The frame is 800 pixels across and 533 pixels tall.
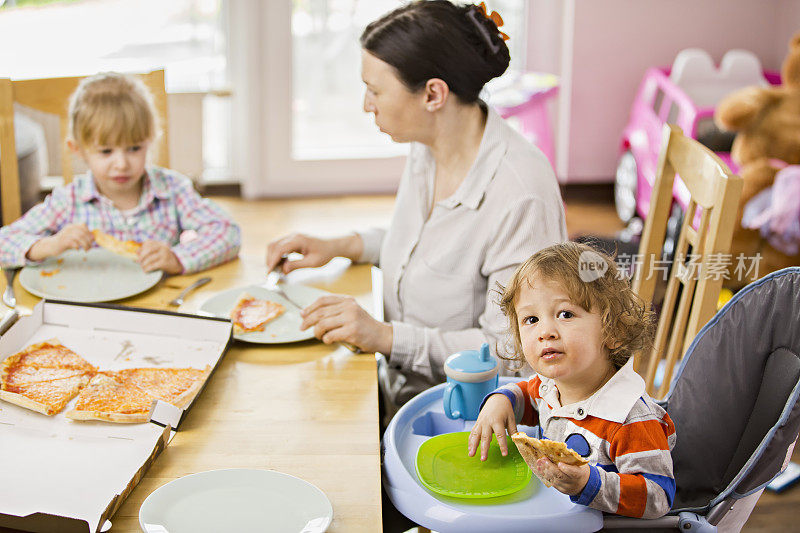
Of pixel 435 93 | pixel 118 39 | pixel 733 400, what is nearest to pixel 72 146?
pixel 435 93

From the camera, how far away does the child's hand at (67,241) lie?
1589 millimetres

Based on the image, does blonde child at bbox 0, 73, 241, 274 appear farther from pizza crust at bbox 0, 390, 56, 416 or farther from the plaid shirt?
pizza crust at bbox 0, 390, 56, 416

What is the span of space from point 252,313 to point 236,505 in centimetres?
55

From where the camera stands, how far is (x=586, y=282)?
1.09 metres

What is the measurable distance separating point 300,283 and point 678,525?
87 cm

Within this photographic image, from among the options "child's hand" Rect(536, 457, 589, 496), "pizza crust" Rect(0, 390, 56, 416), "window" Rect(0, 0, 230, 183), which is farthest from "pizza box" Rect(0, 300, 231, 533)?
"window" Rect(0, 0, 230, 183)

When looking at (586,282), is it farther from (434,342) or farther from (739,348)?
(434,342)

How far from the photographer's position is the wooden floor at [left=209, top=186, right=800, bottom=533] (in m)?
3.85

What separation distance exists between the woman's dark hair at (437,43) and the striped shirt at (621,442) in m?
0.66

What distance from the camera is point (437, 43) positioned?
1.52m

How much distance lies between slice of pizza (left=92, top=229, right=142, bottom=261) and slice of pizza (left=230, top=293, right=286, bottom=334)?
0.27m

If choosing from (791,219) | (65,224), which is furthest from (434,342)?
(791,219)

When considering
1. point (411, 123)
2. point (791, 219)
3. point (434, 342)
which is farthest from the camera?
point (791, 219)

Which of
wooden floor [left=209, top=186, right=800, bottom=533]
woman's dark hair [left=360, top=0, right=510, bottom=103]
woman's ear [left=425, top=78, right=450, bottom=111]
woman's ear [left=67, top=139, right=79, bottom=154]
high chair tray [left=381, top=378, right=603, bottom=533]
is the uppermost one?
woman's dark hair [left=360, top=0, right=510, bottom=103]
